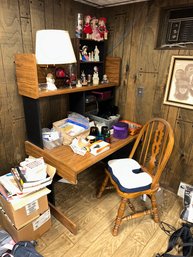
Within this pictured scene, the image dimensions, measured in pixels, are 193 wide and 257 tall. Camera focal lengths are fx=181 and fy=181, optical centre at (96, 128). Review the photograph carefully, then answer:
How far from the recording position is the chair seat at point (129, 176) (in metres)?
1.40

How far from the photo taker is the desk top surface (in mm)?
1318

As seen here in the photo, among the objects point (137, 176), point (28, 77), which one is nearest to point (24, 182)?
point (28, 77)

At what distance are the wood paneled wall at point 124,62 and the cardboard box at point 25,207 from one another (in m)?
0.48

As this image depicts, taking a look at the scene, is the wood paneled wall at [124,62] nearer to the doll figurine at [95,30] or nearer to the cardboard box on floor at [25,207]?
the doll figurine at [95,30]

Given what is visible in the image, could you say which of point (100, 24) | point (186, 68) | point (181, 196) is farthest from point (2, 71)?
point (181, 196)

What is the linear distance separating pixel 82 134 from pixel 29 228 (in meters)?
0.84

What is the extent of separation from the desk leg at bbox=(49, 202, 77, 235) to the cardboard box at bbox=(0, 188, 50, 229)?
213 mm

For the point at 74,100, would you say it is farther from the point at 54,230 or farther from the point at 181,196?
the point at 181,196

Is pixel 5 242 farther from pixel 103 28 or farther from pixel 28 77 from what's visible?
pixel 103 28

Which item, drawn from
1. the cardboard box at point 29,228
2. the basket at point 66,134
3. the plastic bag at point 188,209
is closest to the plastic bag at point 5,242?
the cardboard box at point 29,228

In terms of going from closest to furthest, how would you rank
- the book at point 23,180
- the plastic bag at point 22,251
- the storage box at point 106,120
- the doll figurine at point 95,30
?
the plastic bag at point 22,251 → the book at point 23,180 → the doll figurine at point 95,30 → the storage box at point 106,120

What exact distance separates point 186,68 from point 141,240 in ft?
4.97

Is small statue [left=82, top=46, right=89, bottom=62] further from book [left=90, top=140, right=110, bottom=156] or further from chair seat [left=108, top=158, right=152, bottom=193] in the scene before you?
chair seat [left=108, top=158, right=152, bottom=193]

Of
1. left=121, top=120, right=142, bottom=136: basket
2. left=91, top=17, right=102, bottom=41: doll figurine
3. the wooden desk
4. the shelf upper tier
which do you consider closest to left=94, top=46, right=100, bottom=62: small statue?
left=91, top=17, right=102, bottom=41: doll figurine
